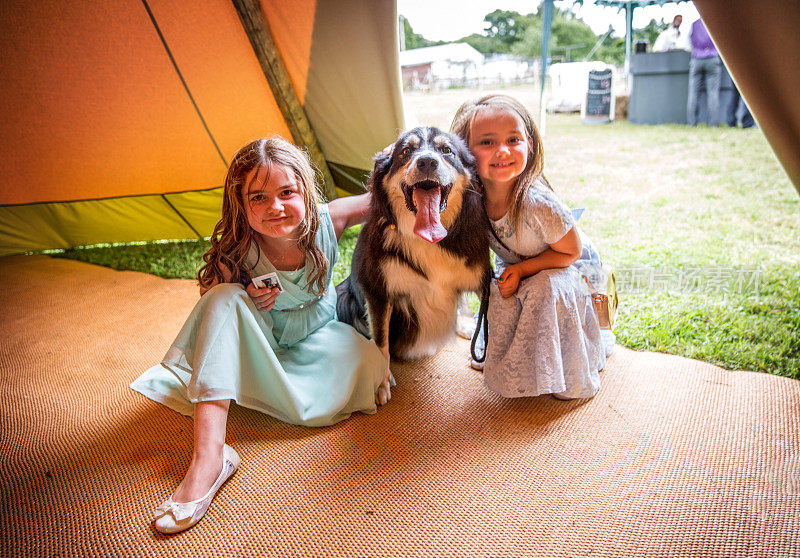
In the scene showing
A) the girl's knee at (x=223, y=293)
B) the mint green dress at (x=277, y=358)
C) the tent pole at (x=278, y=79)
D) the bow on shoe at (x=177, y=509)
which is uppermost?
the tent pole at (x=278, y=79)

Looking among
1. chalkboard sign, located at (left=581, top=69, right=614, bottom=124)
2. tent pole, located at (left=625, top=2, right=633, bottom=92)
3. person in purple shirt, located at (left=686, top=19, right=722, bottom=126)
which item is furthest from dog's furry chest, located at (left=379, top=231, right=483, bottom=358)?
tent pole, located at (left=625, top=2, right=633, bottom=92)

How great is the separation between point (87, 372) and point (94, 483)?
94 cm

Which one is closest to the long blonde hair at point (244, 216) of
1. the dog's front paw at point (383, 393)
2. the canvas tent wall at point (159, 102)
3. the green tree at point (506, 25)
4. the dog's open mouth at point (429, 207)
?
the dog's open mouth at point (429, 207)

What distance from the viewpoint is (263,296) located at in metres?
1.90

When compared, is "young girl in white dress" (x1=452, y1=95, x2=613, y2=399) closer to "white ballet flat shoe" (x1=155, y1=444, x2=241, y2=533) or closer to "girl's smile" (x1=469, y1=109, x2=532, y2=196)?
"girl's smile" (x1=469, y1=109, x2=532, y2=196)

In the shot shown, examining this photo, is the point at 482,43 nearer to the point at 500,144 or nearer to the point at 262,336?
the point at 500,144

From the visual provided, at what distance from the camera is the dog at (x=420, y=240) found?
173 cm

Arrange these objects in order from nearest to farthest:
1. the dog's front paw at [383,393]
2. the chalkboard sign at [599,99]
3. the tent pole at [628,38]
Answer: the dog's front paw at [383,393]
the chalkboard sign at [599,99]
the tent pole at [628,38]

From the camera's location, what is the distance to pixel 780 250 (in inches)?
132

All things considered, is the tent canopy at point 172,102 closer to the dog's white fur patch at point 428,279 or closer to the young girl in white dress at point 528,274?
the young girl in white dress at point 528,274

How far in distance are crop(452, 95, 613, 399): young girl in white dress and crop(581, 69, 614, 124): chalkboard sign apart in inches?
309

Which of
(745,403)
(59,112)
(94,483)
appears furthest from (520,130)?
(59,112)

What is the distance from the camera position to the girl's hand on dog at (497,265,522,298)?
1958 millimetres

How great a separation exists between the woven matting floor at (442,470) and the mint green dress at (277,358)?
0.11m
